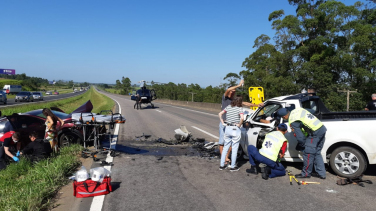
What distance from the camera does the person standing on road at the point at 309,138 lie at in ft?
19.5

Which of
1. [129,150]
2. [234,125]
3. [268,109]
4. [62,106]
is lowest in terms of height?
[62,106]

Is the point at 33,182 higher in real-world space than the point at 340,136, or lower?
lower

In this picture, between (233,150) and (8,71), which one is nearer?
(233,150)

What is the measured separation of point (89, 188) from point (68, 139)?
466 centimetres

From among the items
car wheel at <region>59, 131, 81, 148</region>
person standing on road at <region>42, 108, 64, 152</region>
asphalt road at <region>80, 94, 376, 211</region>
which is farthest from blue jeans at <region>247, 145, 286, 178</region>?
car wheel at <region>59, 131, 81, 148</region>

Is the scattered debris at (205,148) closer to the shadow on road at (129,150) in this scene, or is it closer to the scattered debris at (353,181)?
the shadow on road at (129,150)

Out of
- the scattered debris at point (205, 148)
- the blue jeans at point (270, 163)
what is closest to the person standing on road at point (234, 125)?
the blue jeans at point (270, 163)

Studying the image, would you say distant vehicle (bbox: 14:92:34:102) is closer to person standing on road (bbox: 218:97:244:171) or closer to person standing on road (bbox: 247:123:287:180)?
person standing on road (bbox: 218:97:244:171)

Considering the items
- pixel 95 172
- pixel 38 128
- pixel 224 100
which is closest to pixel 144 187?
pixel 95 172

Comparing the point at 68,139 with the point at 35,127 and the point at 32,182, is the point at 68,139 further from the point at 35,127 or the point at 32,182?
the point at 32,182

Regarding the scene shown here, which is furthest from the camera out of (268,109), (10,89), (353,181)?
(10,89)

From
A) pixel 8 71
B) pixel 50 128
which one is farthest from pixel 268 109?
pixel 8 71

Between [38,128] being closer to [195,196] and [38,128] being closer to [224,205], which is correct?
[195,196]

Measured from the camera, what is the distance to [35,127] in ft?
29.6
